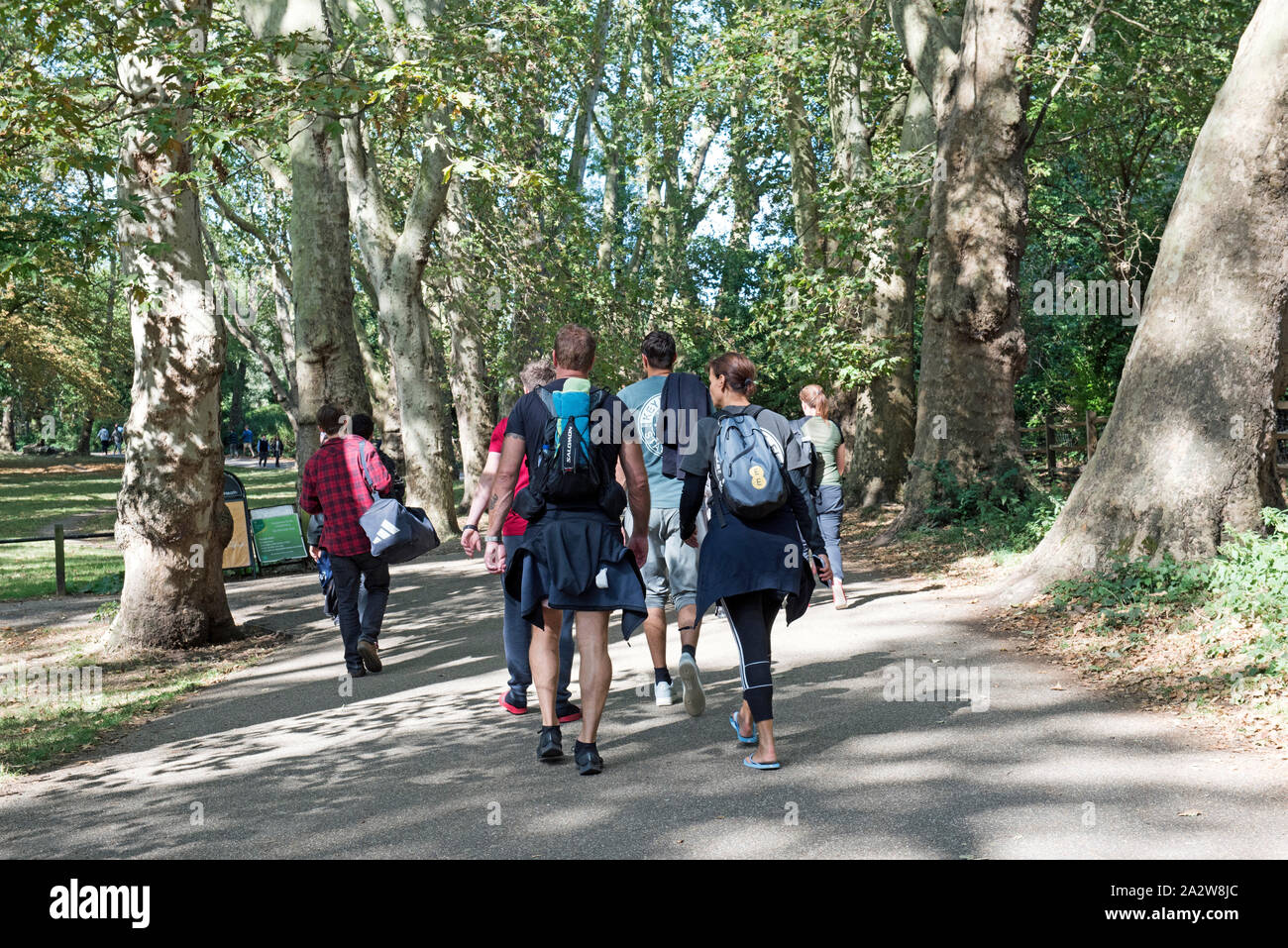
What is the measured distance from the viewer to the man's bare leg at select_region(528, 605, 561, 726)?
19.6 ft

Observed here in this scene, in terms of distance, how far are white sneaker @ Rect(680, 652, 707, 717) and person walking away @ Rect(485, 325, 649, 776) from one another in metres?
0.91

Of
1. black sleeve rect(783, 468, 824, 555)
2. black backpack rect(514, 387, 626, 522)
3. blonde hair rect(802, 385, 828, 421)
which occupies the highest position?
blonde hair rect(802, 385, 828, 421)

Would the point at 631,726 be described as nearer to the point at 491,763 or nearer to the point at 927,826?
the point at 491,763

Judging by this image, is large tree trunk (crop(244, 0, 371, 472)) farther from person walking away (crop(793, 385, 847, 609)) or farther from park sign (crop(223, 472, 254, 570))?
person walking away (crop(793, 385, 847, 609))

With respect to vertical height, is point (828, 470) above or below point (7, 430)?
below

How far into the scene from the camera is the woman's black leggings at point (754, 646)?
18.8 ft

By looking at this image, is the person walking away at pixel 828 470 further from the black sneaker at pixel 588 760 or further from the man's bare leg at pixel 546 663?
the black sneaker at pixel 588 760

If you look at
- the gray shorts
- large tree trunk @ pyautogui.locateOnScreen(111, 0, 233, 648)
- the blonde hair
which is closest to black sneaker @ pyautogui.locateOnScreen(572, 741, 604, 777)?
the gray shorts

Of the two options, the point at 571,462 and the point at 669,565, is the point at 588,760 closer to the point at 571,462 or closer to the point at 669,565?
the point at 571,462

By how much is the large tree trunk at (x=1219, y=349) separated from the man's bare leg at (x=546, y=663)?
4876mm

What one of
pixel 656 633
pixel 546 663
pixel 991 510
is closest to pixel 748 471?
pixel 546 663

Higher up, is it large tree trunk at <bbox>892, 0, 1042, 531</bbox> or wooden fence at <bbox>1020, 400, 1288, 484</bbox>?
large tree trunk at <bbox>892, 0, 1042, 531</bbox>

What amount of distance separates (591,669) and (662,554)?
185 cm

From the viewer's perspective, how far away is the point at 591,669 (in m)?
5.87
